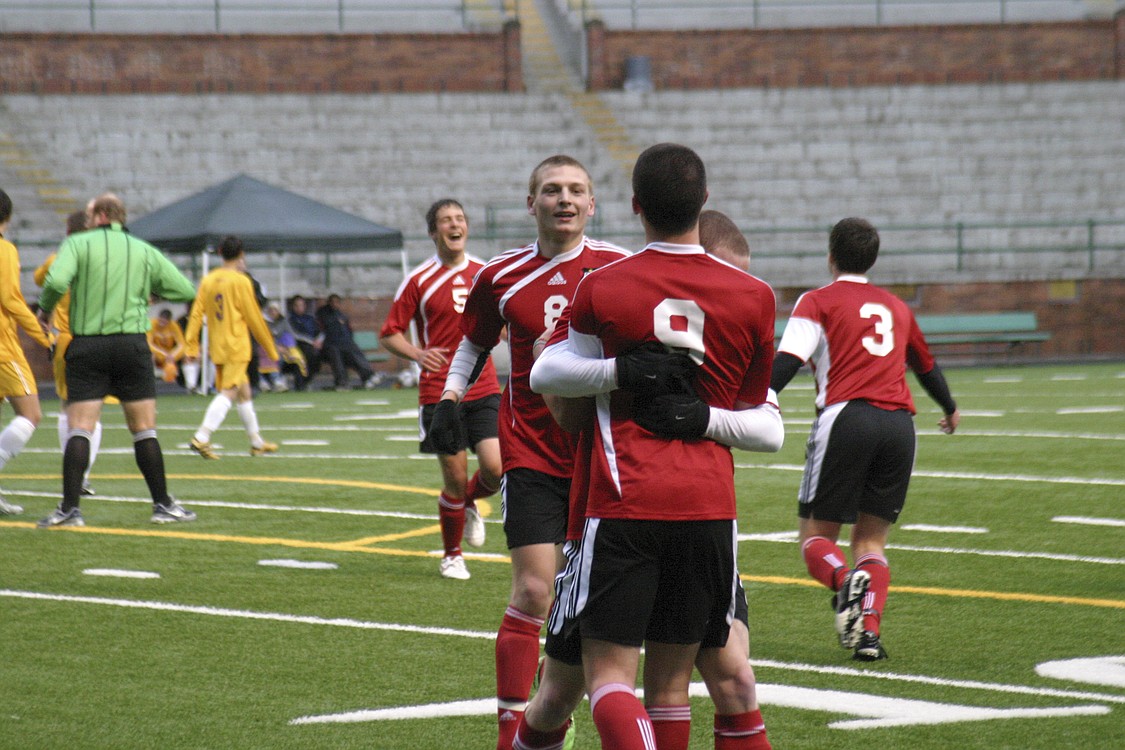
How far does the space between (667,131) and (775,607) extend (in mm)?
26467

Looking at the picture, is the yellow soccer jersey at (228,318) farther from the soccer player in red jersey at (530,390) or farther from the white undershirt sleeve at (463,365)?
the soccer player in red jersey at (530,390)

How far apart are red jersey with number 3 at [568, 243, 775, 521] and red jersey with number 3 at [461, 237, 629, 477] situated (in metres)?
1.48

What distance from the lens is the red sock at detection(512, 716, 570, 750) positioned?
4.25 metres

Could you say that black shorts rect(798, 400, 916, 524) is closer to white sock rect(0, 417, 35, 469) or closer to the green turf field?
the green turf field

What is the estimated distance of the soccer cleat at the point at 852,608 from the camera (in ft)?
20.7

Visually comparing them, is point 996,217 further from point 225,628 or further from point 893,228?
point 225,628

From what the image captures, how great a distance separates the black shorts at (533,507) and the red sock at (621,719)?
151cm

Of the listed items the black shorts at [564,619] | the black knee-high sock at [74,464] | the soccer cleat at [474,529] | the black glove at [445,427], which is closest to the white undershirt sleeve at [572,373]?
the black shorts at [564,619]

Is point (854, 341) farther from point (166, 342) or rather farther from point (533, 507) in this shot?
point (166, 342)

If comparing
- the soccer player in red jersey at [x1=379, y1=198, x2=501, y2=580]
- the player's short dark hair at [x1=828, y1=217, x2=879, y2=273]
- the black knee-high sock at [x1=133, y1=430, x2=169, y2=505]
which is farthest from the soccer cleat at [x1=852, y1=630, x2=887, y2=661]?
the black knee-high sock at [x1=133, y1=430, x2=169, y2=505]

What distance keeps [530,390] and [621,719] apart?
1.85m

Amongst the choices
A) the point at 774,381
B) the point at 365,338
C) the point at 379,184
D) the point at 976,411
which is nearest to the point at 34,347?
the point at 365,338

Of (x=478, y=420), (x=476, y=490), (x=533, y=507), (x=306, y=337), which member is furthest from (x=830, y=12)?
(x=533, y=507)

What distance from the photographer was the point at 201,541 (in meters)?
9.79
